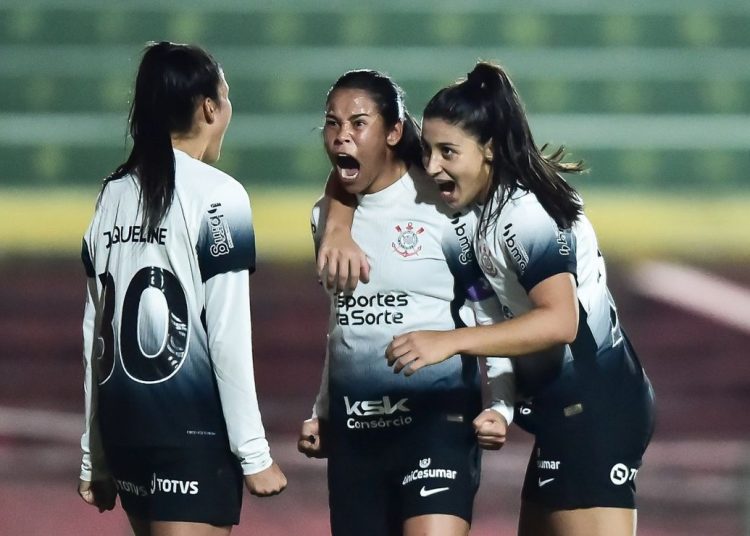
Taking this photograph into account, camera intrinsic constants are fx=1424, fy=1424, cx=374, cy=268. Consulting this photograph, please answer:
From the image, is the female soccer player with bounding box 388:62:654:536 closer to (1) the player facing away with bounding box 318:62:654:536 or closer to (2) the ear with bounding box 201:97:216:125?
(1) the player facing away with bounding box 318:62:654:536

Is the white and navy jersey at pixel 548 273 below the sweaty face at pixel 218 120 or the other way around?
below

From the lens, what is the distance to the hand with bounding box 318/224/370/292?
3.08m

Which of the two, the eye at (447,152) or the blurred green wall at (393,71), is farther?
the blurred green wall at (393,71)

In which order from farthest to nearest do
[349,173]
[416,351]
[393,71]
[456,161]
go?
[393,71]
[349,173]
[456,161]
[416,351]

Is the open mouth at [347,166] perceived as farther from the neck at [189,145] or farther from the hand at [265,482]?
the hand at [265,482]

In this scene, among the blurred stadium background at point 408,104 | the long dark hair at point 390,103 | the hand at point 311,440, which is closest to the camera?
the long dark hair at point 390,103

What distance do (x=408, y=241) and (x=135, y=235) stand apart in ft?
2.01

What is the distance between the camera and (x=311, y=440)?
3.29 meters

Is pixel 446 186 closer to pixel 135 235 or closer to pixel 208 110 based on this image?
pixel 208 110

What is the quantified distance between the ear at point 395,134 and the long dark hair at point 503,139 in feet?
0.38

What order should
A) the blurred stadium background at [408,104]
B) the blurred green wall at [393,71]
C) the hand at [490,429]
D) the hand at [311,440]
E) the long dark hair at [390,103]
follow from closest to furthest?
the hand at [490,429], the long dark hair at [390,103], the hand at [311,440], the blurred stadium background at [408,104], the blurred green wall at [393,71]

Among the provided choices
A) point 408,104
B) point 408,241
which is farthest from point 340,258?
point 408,104

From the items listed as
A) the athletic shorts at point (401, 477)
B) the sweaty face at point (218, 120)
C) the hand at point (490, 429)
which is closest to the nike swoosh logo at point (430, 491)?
the athletic shorts at point (401, 477)

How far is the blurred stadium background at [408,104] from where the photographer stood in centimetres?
1012
